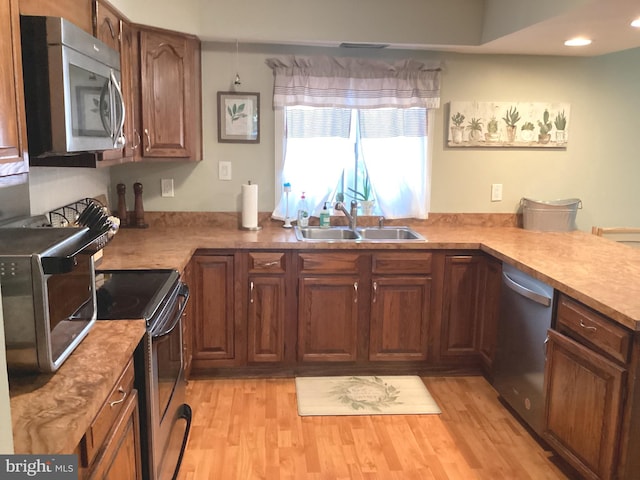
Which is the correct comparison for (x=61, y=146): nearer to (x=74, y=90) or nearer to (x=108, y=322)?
(x=74, y=90)

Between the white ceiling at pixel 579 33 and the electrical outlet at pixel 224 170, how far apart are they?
60.1 inches

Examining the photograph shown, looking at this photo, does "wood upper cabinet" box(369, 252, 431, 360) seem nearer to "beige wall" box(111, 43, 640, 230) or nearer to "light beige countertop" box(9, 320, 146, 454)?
"beige wall" box(111, 43, 640, 230)

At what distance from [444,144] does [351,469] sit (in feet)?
7.42

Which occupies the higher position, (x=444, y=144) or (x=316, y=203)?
(x=444, y=144)

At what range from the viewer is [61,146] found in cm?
174

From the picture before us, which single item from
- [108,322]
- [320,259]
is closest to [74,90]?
[108,322]

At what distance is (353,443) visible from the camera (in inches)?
110

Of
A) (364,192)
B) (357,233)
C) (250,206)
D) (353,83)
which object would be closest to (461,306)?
(357,233)

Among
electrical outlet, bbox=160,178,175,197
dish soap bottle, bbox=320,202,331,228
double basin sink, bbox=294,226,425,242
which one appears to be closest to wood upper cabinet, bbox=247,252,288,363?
double basin sink, bbox=294,226,425,242

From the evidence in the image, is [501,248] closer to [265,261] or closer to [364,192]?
[364,192]

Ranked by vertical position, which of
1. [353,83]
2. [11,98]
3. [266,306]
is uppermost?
[353,83]

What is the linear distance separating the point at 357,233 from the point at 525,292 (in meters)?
1.21

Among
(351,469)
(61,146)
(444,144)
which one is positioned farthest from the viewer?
(444,144)

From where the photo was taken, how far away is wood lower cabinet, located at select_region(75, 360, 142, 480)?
1386 millimetres
